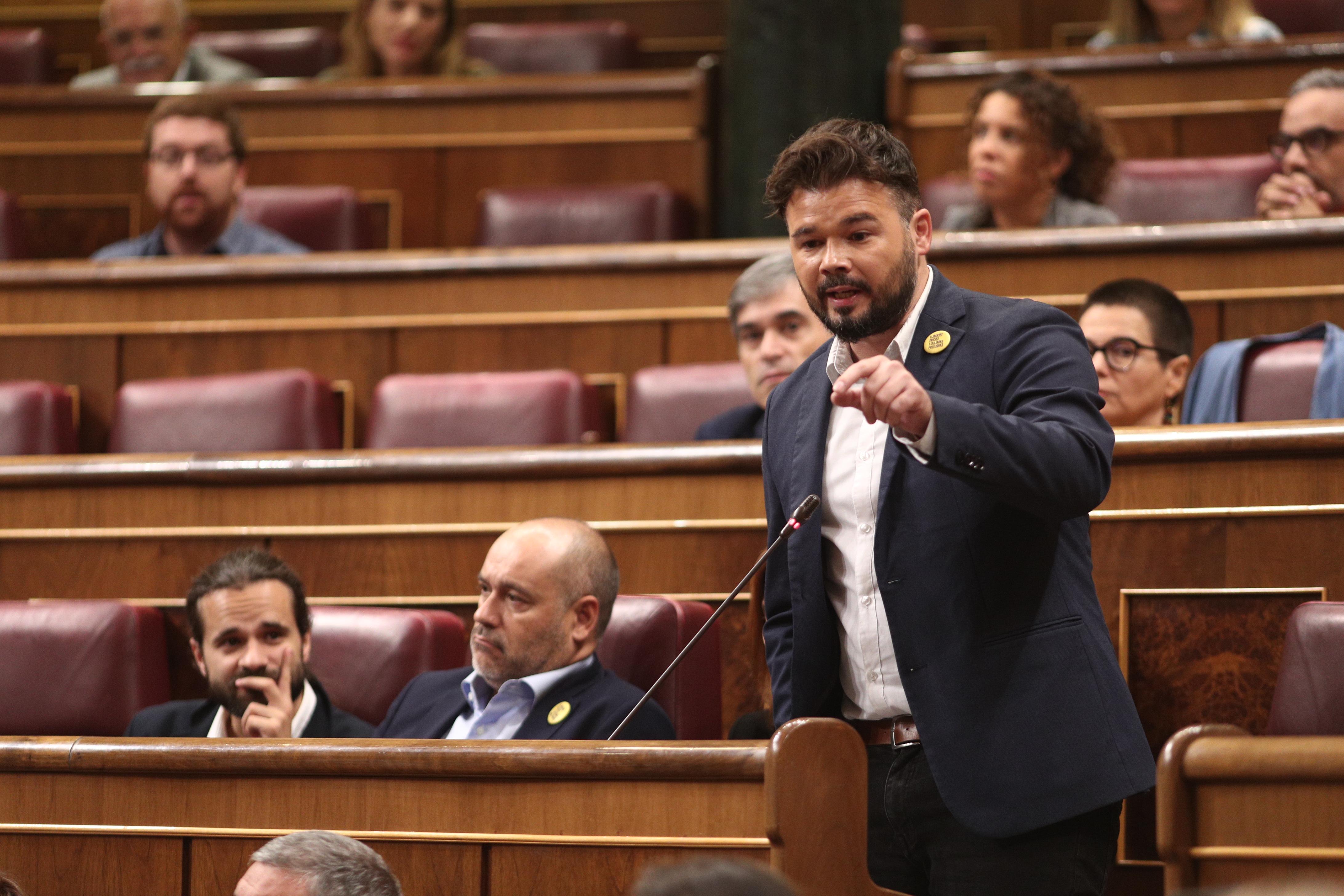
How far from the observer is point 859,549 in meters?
0.57

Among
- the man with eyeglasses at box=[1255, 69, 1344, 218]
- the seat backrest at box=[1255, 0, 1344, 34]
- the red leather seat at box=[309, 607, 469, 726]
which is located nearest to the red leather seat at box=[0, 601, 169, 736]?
the red leather seat at box=[309, 607, 469, 726]

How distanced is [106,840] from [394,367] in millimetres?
608

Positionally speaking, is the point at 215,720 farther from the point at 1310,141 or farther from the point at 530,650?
the point at 1310,141

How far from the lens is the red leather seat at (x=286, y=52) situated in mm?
1817

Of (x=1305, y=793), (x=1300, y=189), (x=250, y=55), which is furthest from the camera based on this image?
(x=250, y=55)

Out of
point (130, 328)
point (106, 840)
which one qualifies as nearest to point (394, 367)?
point (130, 328)

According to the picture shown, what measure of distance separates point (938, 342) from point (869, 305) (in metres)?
0.03

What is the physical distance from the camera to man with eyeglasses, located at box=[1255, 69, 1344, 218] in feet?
3.56

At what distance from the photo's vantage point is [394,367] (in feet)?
3.94

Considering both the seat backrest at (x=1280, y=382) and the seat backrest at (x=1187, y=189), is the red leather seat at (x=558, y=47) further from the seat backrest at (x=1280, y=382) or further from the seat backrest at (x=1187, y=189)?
the seat backrest at (x=1280, y=382)

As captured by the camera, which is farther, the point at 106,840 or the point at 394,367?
the point at 394,367

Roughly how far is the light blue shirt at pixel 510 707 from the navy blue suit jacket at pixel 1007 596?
9.0 inches

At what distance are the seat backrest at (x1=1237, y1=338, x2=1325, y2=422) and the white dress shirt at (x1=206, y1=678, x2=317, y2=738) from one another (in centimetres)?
57

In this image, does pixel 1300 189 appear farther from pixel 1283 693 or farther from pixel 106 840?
pixel 106 840
